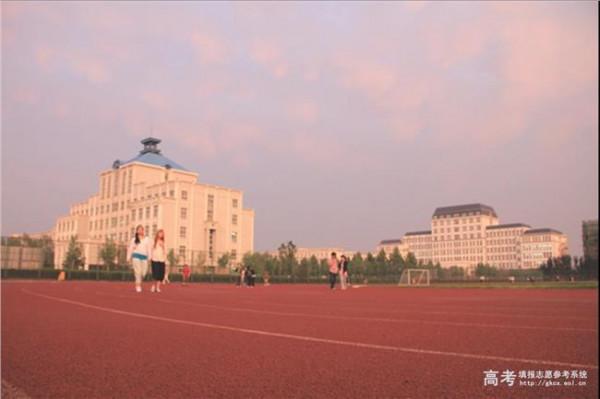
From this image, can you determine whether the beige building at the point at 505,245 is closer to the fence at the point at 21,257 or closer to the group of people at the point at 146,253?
the fence at the point at 21,257

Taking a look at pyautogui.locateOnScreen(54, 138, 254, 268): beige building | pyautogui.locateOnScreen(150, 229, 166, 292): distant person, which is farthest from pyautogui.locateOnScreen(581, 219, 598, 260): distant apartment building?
pyautogui.locateOnScreen(54, 138, 254, 268): beige building

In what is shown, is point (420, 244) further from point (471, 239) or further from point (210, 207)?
point (210, 207)

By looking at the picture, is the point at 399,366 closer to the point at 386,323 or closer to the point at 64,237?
the point at 386,323

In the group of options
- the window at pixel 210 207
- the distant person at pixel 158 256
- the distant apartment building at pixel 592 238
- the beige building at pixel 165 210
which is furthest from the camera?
the window at pixel 210 207

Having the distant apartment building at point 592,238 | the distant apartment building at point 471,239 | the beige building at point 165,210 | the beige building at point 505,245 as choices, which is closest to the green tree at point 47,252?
the beige building at point 165,210

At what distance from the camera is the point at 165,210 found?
8906cm

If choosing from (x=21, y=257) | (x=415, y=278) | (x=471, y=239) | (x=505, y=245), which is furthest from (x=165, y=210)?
(x=505, y=245)

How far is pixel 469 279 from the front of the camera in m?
69.8

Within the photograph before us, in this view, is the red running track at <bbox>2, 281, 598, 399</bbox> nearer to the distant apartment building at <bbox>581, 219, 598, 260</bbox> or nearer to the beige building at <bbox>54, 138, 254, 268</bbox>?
the distant apartment building at <bbox>581, 219, 598, 260</bbox>

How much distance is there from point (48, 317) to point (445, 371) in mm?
6713

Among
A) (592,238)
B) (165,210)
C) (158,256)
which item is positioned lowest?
(158,256)

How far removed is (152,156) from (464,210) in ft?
360

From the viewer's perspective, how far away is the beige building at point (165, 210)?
9044 centimetres

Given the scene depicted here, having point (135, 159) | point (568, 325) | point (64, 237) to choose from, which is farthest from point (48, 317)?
point (64, 237)
